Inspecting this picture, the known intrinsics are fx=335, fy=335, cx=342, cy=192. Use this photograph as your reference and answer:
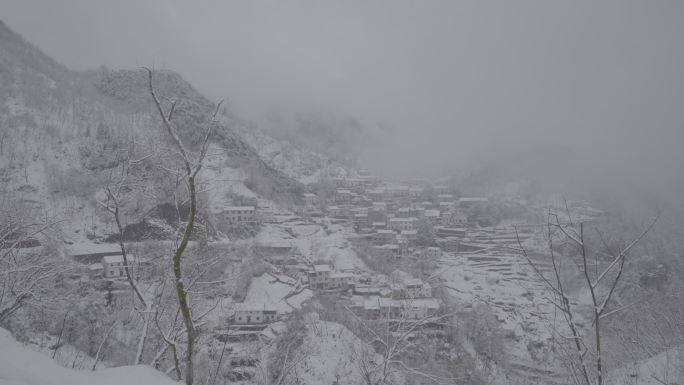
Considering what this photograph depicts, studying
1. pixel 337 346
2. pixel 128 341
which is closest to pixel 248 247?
pixel 337 346

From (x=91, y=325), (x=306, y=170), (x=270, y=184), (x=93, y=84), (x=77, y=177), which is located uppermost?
(x=93, y=84)

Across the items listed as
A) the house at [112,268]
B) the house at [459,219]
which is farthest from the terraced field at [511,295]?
the house at [112,268]

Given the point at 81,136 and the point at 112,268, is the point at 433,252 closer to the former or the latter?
the point at 112,268

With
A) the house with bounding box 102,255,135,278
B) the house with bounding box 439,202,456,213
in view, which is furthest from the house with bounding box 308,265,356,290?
the house with bounding box 439,202,456,213

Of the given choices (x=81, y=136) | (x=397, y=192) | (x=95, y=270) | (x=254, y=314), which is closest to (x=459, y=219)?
(x=397, y=192)

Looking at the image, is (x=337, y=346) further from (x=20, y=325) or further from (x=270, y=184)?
(x=270, y=184)

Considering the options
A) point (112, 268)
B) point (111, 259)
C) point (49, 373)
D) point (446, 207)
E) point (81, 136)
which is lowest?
point (112, 268)
